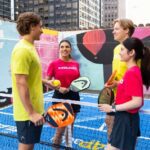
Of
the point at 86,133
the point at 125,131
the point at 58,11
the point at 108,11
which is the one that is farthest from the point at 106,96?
the point at 108,11

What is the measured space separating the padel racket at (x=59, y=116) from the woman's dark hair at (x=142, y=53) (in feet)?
2.60

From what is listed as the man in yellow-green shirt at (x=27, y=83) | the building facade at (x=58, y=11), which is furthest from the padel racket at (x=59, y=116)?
the building facade at (x=58, y=11)

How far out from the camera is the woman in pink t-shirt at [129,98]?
96.6 inches

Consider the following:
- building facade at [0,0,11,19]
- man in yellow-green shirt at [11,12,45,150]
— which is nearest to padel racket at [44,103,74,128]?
man in yellow-green shirt at [11,12,45,150]

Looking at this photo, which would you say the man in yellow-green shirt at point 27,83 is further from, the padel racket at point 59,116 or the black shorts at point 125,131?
the black shorts at point 125,131

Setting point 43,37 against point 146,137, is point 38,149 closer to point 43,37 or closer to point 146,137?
point 146,137

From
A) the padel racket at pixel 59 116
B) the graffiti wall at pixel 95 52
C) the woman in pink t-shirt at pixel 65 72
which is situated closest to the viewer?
the padel racket at pixel 59 116

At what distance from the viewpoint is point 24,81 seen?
2430mm

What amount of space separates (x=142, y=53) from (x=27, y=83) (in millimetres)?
997

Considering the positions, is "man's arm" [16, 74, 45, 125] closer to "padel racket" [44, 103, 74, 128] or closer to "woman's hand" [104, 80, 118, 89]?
"padel racket" [44, 103, 74, 128]

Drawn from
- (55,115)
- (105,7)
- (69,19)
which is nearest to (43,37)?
(55,115)

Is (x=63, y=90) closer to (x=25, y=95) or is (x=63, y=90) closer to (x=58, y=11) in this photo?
(x=25, y=95)

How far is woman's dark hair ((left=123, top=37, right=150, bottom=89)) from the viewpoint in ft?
8.45

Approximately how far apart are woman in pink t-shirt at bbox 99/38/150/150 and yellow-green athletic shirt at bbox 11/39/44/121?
658 millimetres
